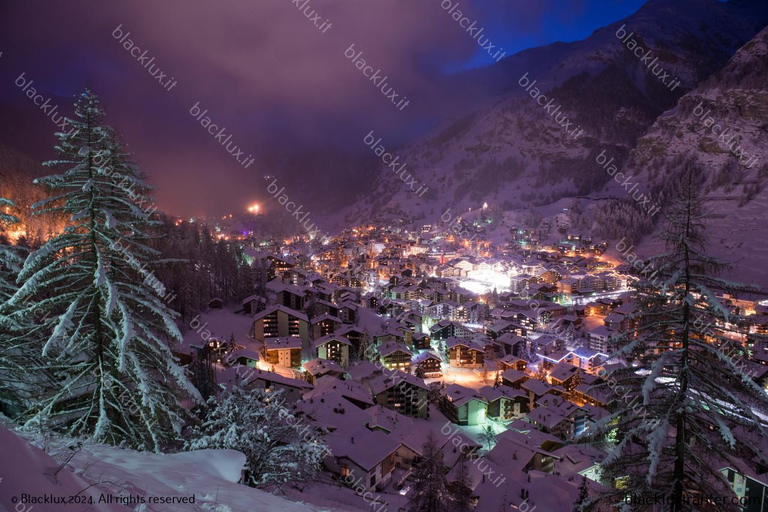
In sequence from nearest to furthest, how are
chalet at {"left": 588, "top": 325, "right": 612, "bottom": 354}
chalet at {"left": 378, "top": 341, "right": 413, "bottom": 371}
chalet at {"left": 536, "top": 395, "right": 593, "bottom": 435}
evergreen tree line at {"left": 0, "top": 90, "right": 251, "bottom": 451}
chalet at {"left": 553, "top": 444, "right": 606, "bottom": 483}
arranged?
1. evergreen tree line at {"left": 0, "top": 90, "right": 251, "bottom": 451}
2. chalet at {"left": 553, "top": 444, "right": 606, "bottom": 483}
3. chalet at {"left": 536, "top": 395, "right": 593, "bottom": 435}
4. chalet at {"left": 378, "top": 341, "right": 413, "bottom": 371}
5. chalet at {"left": 588, "top": 325, "right": 612, "bottom": 354}

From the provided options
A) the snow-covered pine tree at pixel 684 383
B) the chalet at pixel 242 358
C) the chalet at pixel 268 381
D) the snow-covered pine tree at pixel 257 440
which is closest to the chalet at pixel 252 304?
the chalet at pixel 242 358

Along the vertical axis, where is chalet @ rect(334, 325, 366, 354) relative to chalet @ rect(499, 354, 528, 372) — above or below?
above

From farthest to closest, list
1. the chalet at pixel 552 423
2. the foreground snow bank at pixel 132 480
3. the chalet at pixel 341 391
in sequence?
the chalet at pixel 552 423 < the chalet at pixel 341 391 < the foreground snow bank at pixel 132 480

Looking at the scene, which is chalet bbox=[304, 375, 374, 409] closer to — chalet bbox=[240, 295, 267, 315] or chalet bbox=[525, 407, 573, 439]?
chalet bbox=[525, 407, 573, 439]

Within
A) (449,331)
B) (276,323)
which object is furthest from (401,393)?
(449,331)

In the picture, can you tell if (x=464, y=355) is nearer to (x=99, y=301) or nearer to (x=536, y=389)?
(x=536, y=389)

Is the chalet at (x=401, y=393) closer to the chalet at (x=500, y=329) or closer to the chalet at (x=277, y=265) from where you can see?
the chalet at (x=500, y=329)

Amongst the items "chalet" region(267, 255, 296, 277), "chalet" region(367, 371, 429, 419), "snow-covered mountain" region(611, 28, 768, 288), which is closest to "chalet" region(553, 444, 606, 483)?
"chalet" region(367, 371, 429, 419)
